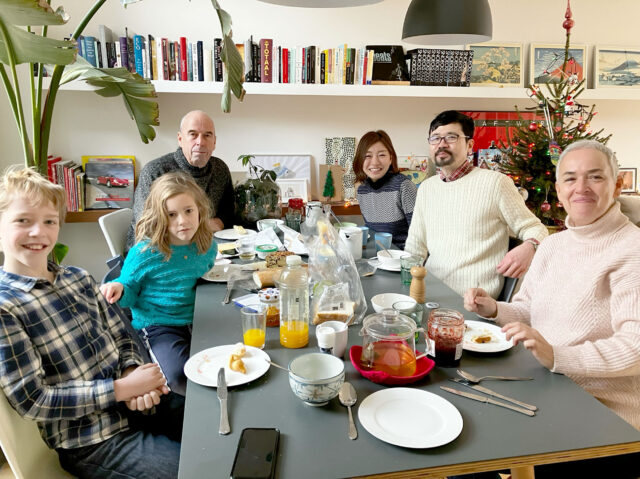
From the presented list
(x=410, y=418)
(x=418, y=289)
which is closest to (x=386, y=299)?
(x=418, y=289)

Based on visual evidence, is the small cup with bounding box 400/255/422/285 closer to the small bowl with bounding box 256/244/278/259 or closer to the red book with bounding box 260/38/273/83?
the small bowl with bounding box 256/244/278/259

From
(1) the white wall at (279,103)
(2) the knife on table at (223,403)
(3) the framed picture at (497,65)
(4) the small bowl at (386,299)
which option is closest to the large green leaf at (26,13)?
(2) the knife on table at (223,403)

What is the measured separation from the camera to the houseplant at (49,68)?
1.52 m

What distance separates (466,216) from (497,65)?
2126 millimetres

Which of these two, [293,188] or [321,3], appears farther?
[293,188]

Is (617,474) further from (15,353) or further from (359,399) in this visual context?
(15,353)

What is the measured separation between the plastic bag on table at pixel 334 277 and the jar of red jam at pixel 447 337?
291 millimetres

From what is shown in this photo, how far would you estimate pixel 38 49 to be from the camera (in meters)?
1.59

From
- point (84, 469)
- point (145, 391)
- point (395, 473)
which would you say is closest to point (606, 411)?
point (395, 473)

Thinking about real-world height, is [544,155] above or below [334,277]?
above

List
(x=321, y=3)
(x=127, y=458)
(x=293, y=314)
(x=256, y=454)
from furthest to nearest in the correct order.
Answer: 1. (x=321, y=3)
2. (x=293, y=314)
3. (x=127, y=458)
4. (x=256, y=454)

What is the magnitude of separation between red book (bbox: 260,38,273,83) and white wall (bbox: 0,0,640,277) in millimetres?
242

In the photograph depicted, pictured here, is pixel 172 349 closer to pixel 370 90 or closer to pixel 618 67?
pixel 370 90

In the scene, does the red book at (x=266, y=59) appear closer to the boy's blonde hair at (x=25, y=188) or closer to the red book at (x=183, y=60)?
the red book at (x=183, y=60)
